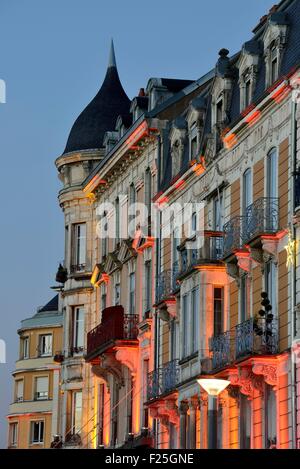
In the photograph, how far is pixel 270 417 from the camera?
44062 millimetres

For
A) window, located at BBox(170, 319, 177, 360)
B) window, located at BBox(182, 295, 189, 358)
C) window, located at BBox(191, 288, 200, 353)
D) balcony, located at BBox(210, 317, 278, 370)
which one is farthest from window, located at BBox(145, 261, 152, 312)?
balcony, located at BBox(210, 317, 278, 370)

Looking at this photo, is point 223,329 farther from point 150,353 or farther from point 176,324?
point 150,353

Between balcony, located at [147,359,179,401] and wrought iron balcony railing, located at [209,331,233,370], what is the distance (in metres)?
4.92

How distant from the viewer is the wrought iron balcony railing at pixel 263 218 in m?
44.0

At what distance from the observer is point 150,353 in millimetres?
58281

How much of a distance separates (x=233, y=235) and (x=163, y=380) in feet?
30.5

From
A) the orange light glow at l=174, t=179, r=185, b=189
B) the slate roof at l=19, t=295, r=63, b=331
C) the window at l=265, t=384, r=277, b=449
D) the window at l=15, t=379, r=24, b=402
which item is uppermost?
the slate roof at l=19, t=295, r=63, b=331

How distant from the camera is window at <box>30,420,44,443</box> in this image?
95.8 metres

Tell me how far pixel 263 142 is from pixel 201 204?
7345 millimetres

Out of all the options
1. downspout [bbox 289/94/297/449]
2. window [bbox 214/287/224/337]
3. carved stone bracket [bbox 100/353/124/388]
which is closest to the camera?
downspout [bbox 289/94/297/449]

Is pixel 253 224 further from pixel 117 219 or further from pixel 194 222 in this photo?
pixel 117 219

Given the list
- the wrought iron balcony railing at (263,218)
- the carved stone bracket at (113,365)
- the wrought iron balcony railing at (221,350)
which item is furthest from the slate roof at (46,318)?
the wrought iron balcony railing at (263,218)

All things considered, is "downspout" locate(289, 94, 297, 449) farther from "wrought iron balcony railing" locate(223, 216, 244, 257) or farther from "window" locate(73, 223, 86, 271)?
"window" locate(73, 223, 86, 271)

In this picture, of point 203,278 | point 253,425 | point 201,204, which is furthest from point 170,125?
point 253,425
